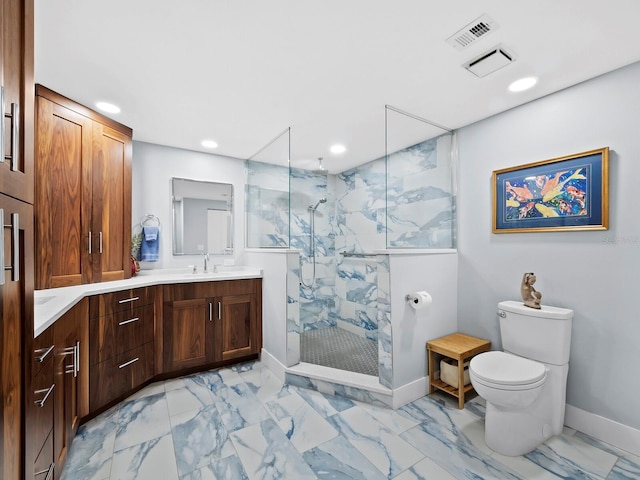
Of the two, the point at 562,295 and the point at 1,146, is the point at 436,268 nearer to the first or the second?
the point at 562,295

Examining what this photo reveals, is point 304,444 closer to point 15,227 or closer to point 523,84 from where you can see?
point 15,227

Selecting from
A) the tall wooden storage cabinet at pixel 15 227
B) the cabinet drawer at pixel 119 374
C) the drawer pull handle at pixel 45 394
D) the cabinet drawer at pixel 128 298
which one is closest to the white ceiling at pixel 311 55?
the tall wooden storage cabinet at pixel 15 227

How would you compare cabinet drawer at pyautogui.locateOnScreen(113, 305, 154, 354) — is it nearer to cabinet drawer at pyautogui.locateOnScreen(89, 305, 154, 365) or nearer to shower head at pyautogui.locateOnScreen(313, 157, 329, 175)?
cabinet drawer at pyautogui.locateOnScreen(89, 305, 154, 365)

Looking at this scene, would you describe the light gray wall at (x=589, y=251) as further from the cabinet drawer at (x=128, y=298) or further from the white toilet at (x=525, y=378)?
the cabinet drawer at (x=128, y=298)

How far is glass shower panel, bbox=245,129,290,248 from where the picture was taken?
291 cm

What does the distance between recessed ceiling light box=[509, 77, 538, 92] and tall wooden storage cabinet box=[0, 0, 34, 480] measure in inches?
97.1

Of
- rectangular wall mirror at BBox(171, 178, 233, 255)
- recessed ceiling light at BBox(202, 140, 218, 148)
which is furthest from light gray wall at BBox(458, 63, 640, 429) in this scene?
rectangular wall mirror at BBox(171, 178, 233, 255)

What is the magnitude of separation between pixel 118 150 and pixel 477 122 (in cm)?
315

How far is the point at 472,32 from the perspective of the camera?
1455mm

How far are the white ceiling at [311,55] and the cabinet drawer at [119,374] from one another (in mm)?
1956

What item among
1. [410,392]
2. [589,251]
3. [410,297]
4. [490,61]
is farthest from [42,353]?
[589,251]

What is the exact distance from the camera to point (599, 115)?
1817 mm

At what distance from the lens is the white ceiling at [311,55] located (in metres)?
1.33

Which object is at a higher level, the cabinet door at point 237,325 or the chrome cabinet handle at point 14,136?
the chrome cabinet handle at point 14,136
